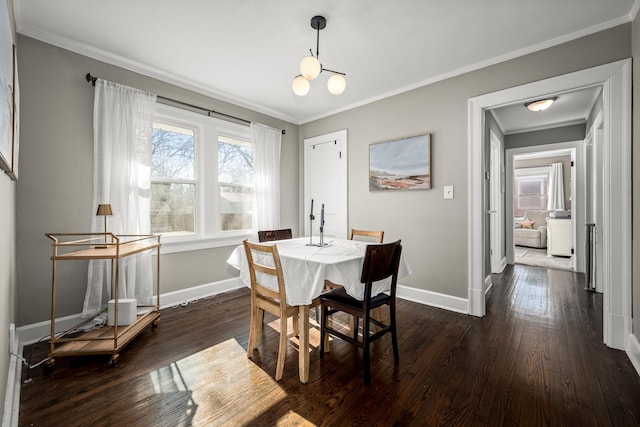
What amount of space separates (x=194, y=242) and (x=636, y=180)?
13.3ft

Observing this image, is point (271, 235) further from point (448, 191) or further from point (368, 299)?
point (448, 191)

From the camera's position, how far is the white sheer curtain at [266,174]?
3828 millimetres

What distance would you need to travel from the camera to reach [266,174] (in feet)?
13.0

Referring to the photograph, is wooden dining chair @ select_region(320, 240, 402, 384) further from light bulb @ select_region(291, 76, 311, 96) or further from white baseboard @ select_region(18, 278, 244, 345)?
white baseboard @ select_region(18, 278, 244, 345)

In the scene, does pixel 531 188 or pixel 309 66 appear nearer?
pixel 309 66

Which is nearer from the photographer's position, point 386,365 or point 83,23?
point 386,365

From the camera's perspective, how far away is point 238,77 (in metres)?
3.06

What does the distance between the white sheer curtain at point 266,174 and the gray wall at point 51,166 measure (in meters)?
1.62

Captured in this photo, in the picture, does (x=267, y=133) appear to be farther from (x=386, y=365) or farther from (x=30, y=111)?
(x=386, y=365)

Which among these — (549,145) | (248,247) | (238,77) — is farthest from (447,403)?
(549,145)

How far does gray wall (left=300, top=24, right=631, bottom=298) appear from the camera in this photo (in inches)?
98.7

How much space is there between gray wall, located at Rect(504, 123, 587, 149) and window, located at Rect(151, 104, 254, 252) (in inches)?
187

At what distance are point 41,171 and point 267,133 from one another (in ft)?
8.06

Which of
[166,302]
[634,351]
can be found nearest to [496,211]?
[634,351]
